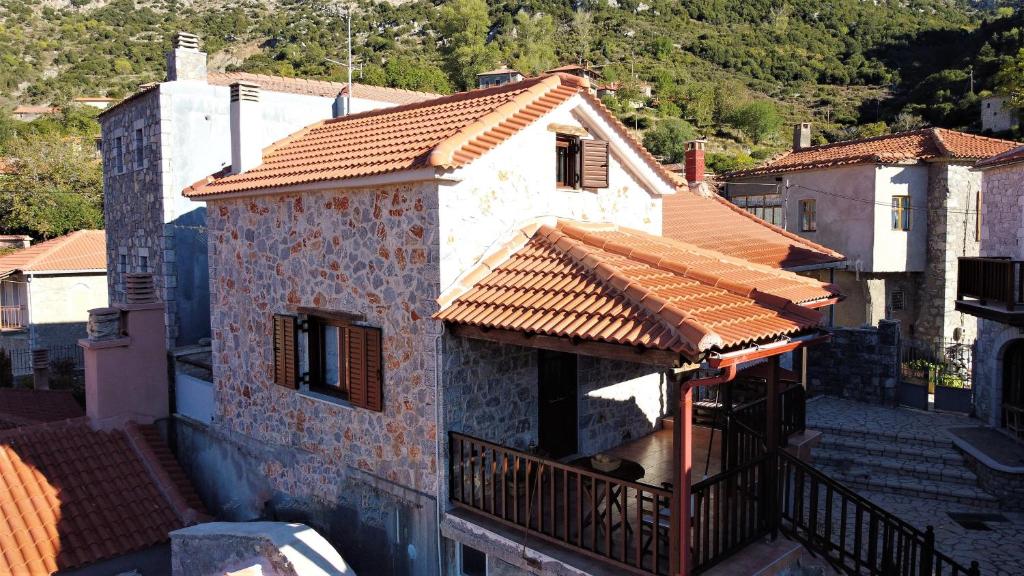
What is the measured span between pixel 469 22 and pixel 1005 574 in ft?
246

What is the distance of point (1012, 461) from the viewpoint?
12.6 meters

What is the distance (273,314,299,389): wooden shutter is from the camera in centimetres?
984

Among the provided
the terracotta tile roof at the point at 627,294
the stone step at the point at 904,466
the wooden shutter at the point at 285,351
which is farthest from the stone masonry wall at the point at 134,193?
the stone step at the point at 904,466

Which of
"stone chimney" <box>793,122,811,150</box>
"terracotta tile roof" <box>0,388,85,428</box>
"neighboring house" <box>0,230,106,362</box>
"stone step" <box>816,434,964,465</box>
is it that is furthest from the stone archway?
"neighboring house" <box>0,230,106,362</box>

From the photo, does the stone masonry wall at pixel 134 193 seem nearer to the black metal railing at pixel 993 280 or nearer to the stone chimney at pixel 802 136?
the black metal railing at pixel 993 280

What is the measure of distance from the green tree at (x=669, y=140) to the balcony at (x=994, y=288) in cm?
3527

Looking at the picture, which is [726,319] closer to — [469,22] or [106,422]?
[106,422]

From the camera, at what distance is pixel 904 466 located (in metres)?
13.3

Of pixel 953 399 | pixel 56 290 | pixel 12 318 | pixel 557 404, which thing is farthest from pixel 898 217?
pixel 12 318

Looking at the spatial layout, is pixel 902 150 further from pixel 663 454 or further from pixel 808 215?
pixel 663 454

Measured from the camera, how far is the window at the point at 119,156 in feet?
56.2

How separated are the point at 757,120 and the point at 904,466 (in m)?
48.3

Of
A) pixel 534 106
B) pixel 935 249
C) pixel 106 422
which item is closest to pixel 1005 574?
pixel 534 106

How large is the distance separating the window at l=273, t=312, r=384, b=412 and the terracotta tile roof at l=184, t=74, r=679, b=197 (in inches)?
74.6
